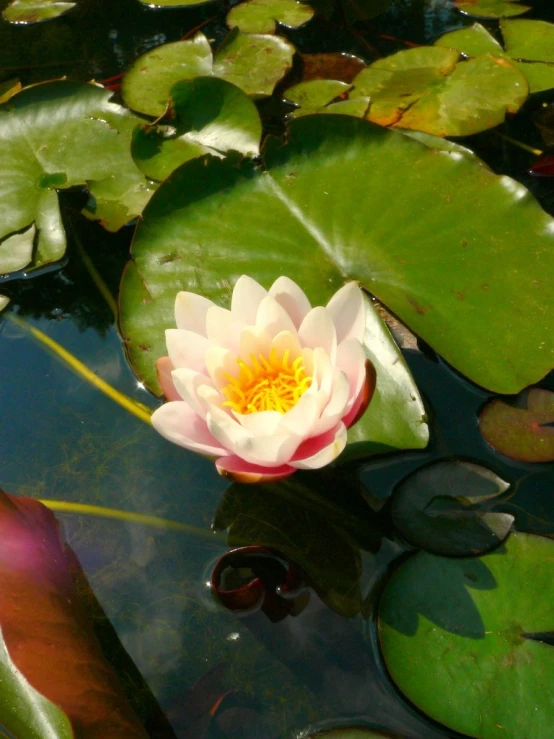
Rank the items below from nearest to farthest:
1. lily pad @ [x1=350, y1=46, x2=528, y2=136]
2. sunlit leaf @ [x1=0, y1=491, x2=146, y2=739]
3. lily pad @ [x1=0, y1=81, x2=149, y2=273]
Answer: sunlit leaf @ [x1=0, y1=491, x2=146, y2=739] → lily pad @ [x1=0, y1=81, x2=149, y2=273] → lily pad @ [x1=350, y1=46, x2=528, y2=136]

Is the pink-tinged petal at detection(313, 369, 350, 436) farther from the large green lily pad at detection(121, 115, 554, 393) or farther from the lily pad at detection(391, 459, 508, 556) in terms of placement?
the large green lily pad at detection(121, 115, 554, 393)

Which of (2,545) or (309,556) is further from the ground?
(2,545)

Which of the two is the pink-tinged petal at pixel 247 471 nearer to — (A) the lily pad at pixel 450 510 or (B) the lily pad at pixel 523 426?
(A) the lily pad at pixel 450 510

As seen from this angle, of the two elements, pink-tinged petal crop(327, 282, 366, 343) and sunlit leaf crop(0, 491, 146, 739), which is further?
pink-tinged petal crop(327, 282, 366, 343)

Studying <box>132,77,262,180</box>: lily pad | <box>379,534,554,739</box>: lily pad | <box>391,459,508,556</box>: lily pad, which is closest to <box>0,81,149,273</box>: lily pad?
<box>132,77,262,180</box>: lily pad

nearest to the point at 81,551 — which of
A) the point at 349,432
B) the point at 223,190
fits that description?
the point at 349,432

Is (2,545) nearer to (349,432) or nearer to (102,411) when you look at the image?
(102,411)

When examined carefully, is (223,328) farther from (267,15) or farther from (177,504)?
(267,15)

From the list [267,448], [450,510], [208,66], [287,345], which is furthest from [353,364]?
[208,66]
